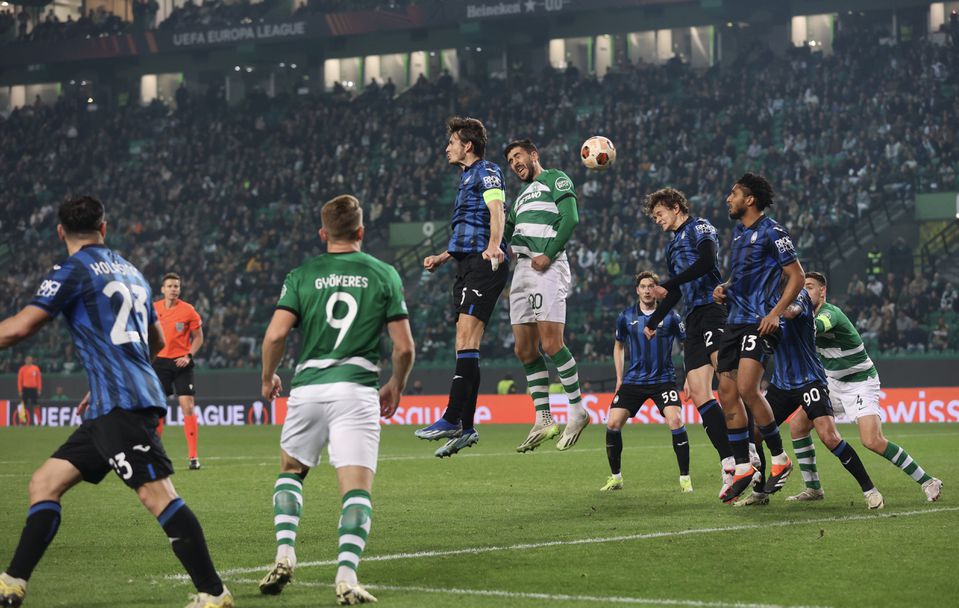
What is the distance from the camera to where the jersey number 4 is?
671cm

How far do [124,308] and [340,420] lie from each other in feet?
4.24

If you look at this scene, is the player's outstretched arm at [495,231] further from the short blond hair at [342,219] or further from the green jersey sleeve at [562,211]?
the short blond hair at [342,219]

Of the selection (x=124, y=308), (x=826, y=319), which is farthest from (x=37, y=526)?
(x=826, y=319)

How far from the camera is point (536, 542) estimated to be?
925cm

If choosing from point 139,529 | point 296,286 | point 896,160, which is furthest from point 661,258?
point 296,286

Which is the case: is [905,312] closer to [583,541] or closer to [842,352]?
[842,352]

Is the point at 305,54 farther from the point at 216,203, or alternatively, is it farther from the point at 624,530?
the point at 624,530

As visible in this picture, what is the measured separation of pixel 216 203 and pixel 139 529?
35.2 meters

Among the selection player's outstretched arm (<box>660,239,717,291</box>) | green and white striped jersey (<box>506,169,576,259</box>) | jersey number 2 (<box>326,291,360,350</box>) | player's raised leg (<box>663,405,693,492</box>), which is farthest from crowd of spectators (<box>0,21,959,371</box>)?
jersey number 2 (<box>326,291,360,350</box>)

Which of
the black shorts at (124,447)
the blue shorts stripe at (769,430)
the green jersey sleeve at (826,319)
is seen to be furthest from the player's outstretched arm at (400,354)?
the green jersey sleeve at (826,319)

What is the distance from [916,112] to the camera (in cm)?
3772

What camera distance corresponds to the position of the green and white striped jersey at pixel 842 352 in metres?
12.1

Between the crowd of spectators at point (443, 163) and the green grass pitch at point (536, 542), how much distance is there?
1879 cm

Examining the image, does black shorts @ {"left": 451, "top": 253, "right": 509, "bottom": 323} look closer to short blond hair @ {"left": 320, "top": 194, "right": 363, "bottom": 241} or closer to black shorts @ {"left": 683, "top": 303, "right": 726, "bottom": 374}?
black shorts @ {"left": 683, "top": 303, "right": 726, "bottom": 374}
